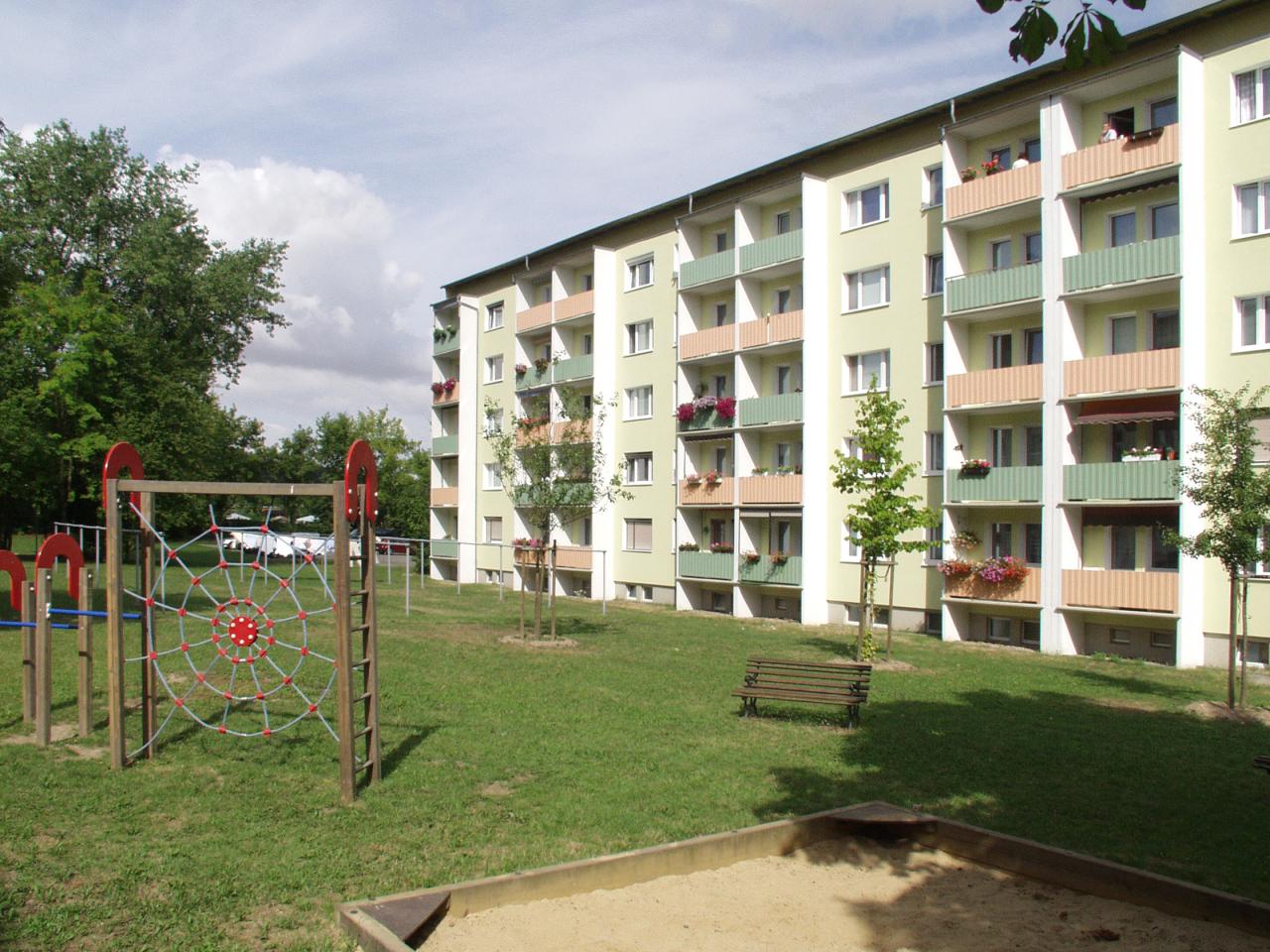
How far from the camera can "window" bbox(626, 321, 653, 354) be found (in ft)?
132

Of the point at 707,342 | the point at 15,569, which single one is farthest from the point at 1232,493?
the point at 707,342

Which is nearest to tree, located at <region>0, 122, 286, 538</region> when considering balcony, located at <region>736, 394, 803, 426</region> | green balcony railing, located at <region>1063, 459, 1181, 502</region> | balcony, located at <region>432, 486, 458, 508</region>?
balcony, located at <region>432, 486, 458, 508</region>

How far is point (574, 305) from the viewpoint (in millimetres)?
43500

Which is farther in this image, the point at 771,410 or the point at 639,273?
the point at 639,273

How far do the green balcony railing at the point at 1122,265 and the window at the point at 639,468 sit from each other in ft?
57.8

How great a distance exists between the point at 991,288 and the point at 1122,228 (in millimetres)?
3276

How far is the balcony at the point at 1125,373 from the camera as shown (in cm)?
2361

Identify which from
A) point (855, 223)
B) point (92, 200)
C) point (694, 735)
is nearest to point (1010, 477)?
point (855, 223)

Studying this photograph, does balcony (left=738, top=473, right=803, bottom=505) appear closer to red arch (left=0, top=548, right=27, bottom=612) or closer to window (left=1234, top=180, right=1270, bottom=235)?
window (left=1234, top=180, right=1270, bottom=235)

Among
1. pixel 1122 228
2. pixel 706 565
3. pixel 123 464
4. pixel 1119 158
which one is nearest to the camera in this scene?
pixel 123 464

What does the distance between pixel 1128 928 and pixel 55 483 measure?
1641 inches

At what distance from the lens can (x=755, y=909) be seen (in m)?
6.83

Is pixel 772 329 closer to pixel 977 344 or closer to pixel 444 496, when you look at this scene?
pixel 977 344

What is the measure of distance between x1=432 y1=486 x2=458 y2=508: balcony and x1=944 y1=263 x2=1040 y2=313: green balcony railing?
2997 cm
